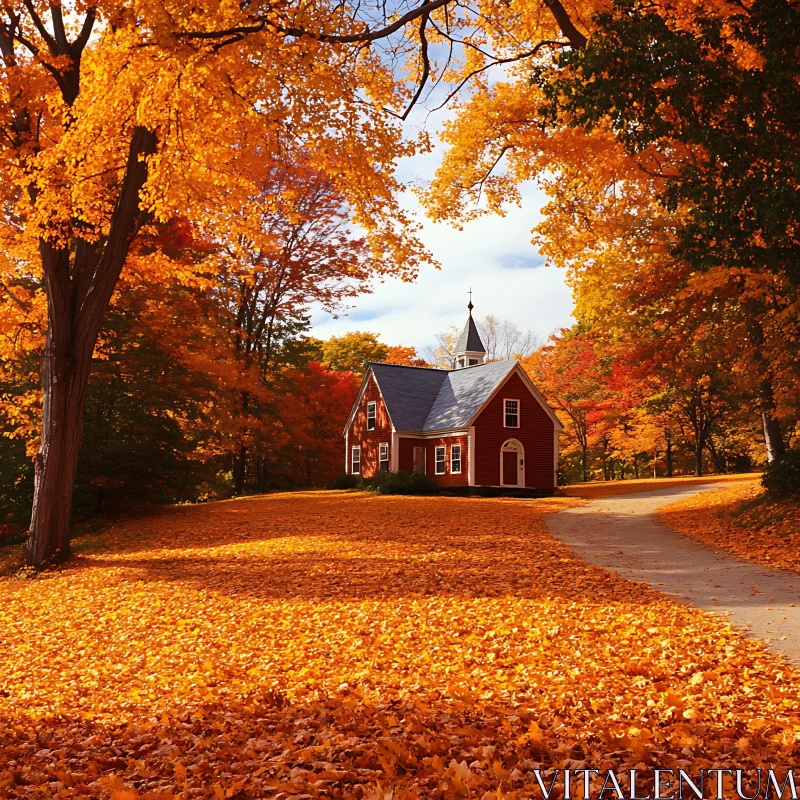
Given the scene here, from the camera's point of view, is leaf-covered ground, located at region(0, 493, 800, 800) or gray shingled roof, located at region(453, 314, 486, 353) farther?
gray shingled roof, located at region(453, 314, 486, 353)

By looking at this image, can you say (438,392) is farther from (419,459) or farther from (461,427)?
(461,427)

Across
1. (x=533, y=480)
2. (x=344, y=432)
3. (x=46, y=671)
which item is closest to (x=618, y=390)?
(x=533, y=480)

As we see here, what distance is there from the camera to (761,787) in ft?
12.2

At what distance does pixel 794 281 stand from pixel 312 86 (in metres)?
6.78

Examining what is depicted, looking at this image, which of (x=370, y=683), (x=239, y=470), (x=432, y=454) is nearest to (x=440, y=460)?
(x=432, y=454)

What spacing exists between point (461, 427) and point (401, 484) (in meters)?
4.24

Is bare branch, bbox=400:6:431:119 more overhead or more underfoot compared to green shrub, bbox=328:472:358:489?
more overhead

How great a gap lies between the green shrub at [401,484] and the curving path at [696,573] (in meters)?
12.5

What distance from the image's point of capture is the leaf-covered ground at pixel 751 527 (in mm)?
12117

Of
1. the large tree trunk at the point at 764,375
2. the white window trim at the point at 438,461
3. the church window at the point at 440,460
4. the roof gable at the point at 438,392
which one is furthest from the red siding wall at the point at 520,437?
the large tree trunk at the point at 764,375

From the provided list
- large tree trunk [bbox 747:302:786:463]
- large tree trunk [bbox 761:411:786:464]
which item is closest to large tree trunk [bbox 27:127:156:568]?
large tree trunk [bbox 747:302:786:463]

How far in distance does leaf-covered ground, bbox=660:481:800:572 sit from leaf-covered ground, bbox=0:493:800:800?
134 inches

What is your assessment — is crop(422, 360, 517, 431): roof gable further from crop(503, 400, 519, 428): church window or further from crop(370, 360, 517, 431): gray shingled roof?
crop(503, 400, 519, 428): church window

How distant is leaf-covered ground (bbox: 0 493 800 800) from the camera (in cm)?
419
